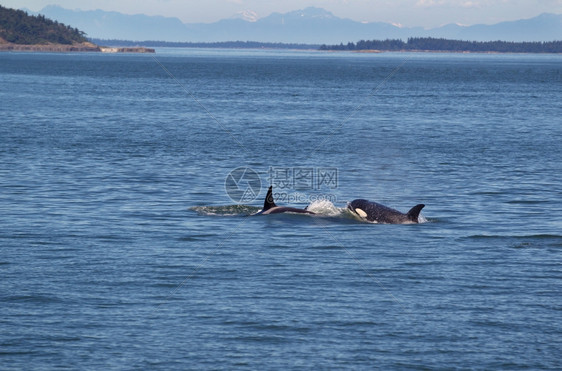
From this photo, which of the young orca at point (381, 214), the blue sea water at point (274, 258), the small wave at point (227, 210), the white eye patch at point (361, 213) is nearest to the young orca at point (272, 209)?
the blue sea water at point (274, 258)

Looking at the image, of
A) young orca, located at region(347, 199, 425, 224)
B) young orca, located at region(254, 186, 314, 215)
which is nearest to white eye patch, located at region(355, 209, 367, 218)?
young orca, located at region(347, 199, 425, 224)

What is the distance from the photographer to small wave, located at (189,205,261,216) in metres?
28.5

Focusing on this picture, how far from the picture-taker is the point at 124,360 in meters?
14.8

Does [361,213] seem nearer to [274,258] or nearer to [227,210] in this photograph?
[227,210]

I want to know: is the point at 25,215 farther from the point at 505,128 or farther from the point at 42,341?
the point at 505,128

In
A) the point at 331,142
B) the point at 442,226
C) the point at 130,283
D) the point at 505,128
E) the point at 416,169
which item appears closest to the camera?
the point at 130,283

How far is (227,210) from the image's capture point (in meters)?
29.0

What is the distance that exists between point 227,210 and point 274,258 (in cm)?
727

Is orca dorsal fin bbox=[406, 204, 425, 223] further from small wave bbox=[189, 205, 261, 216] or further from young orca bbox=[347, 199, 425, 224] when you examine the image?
small wave bbox=[189, 205, 261, 216]

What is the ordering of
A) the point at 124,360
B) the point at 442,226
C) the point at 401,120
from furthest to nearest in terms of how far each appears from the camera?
the point at 401,120 → the point at 442,226 → the point at 124,360

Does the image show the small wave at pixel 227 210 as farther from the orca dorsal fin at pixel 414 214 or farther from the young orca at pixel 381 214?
the orca dorsal fin at pixel 414 214

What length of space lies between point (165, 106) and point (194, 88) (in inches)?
1571

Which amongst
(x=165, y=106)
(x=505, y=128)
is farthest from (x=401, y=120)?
(x=165, y=106)

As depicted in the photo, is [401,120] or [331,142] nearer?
[331,142]
